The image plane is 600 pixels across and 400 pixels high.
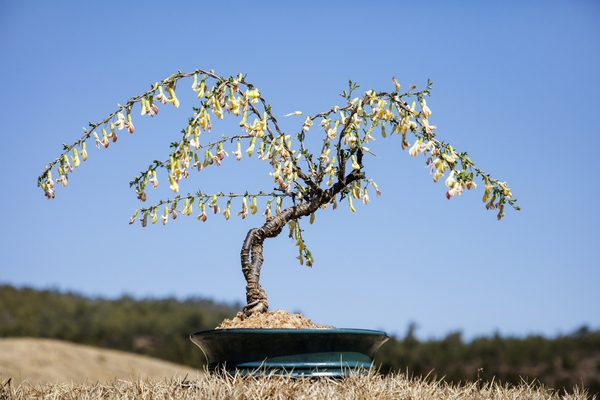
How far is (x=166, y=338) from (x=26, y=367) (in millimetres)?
3091

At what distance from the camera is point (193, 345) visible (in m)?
12.4

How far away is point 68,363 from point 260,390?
9617 millimetres

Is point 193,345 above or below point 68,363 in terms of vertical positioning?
above

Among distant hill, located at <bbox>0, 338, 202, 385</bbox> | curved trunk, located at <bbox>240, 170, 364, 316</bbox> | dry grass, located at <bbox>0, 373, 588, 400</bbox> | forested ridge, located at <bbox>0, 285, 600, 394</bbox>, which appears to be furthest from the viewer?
distant hill, located at <bbox>0, 338, 202, 385</bbox>

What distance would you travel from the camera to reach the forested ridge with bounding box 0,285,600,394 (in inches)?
385

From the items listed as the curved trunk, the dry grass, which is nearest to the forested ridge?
the curved trunk

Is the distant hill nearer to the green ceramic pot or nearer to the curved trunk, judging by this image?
the curved trunk

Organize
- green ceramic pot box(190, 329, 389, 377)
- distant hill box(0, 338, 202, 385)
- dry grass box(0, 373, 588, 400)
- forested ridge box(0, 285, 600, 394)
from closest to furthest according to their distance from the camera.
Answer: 1. dry grass box(0, 373, 588, 400)
2. green ceramic pot box(190, 329, 389, 377)
3. forested ridge box(0, 285, 600, 394)
4. distant hill box(0, 338, 202, 385)

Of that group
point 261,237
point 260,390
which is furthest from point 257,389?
point 261,237

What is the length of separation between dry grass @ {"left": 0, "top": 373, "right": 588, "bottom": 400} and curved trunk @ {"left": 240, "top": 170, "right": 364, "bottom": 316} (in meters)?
0.51

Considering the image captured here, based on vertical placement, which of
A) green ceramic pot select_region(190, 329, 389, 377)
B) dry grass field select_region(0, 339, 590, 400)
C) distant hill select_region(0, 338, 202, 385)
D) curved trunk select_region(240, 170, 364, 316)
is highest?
curved trunk select_region(240, 170, 364, 316)

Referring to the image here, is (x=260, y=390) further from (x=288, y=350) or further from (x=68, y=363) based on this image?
(x=68, y=363)

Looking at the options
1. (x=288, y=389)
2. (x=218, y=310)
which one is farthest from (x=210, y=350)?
(x=218, y=310)

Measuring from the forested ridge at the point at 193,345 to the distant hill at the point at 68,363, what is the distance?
0.60 m
